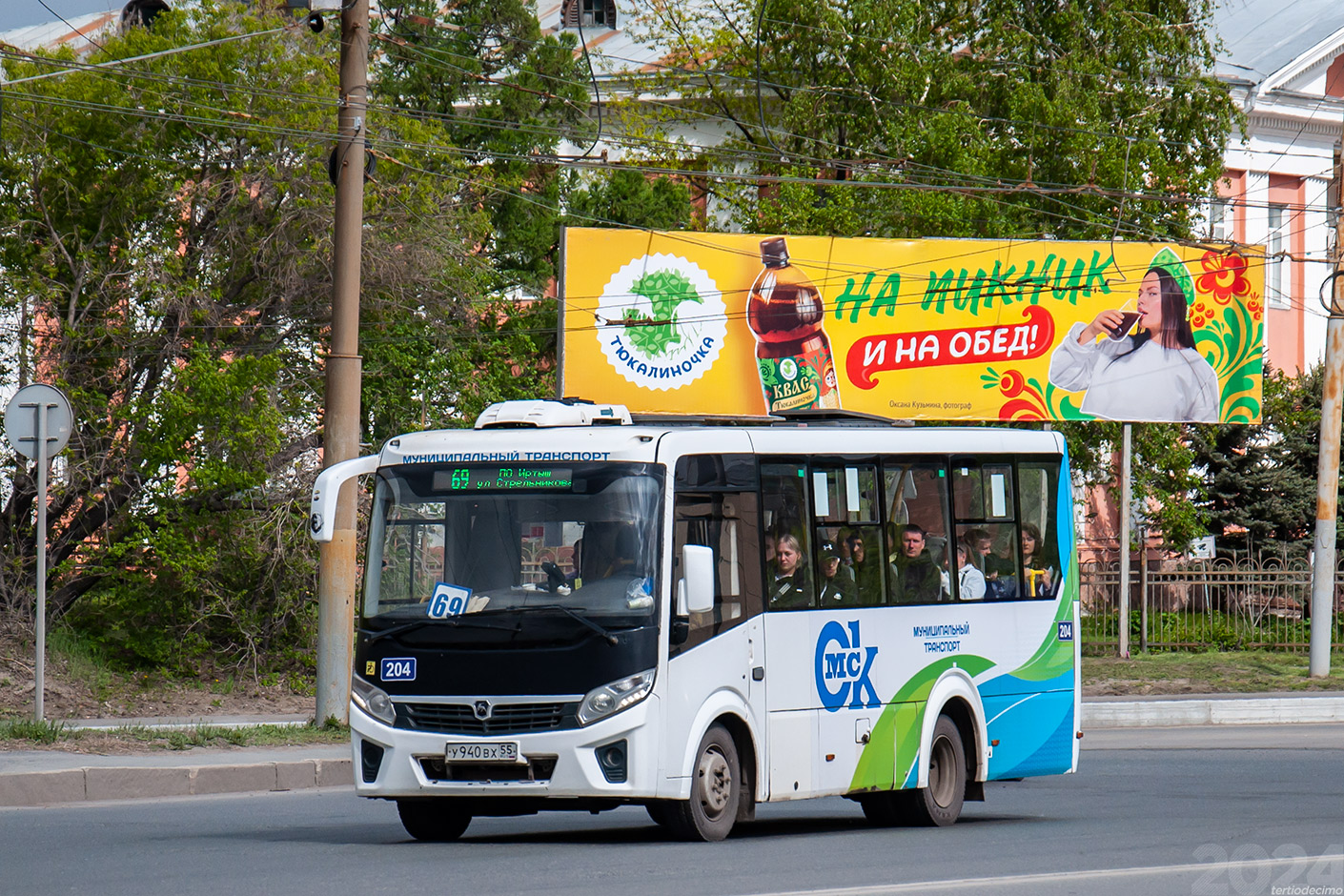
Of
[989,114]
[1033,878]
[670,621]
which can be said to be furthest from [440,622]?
[989,114]

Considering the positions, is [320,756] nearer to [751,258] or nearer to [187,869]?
[187,869]

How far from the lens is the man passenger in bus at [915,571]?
11.8 metres

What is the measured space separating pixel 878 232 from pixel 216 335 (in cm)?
1441

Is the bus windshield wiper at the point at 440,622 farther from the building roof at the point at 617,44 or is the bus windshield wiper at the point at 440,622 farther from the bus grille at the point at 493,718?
the building roof at the point at 617,44

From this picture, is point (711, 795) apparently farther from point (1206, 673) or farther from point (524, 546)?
point (1206, 673)

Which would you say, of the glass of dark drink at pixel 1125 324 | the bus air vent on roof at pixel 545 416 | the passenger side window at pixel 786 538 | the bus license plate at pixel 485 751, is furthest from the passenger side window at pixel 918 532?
the glass of dark drink at pixel 1125 324

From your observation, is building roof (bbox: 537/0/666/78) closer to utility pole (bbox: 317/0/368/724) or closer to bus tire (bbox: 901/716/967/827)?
utility pole (bbox: 317/0/368/724)

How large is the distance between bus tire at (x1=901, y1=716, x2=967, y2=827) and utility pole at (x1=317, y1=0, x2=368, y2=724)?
604 cm

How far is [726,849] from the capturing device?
389 inches

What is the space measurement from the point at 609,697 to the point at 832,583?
7.01 ft

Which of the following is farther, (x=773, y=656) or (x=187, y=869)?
(x=773, y=656)

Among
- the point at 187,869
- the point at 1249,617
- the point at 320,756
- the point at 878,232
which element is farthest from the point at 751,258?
the point at 187,869

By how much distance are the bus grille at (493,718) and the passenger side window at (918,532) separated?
9.42 ft

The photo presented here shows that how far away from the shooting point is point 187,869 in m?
8.93
